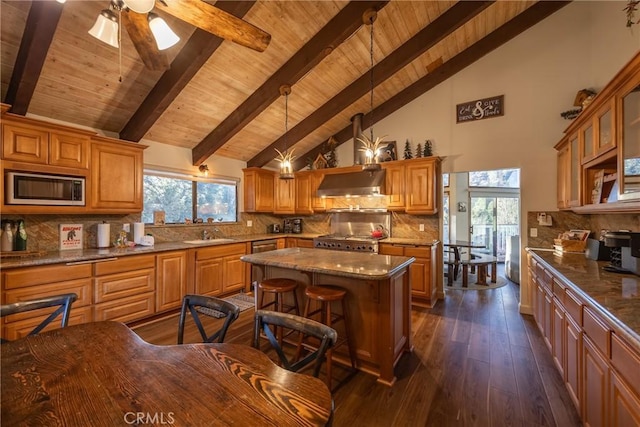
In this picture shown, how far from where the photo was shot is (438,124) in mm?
4555

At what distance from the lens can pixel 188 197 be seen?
4.62 meters

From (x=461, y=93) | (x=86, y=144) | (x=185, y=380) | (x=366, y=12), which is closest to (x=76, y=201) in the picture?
(x=86, y=144)

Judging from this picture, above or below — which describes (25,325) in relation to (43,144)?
below

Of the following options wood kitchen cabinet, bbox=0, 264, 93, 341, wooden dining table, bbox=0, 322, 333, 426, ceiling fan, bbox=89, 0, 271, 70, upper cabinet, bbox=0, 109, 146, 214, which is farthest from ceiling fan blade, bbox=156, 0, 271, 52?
wood kitchen cabinet, bbox=0, 264, 93, 341

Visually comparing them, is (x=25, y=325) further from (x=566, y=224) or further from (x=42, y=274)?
(x=566, y=224)

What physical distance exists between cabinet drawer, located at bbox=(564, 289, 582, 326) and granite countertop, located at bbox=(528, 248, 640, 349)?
0.33ft

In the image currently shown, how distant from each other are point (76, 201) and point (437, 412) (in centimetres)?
404

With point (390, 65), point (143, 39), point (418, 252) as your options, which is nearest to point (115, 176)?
point (143, 39)

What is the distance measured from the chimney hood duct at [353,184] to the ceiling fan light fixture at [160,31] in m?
3.35

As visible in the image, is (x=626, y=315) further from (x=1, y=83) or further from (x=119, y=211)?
(x=1, y=83)

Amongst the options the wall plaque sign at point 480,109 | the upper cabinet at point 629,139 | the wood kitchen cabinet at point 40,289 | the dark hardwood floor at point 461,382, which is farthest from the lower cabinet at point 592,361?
the wood kitchen cabinet at point 40,289

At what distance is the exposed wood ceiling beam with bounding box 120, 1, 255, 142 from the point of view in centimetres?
255

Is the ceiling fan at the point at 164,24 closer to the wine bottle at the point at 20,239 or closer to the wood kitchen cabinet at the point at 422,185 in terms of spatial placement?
the wine bottle at the point at 20,239

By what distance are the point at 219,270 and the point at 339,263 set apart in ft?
8.42
